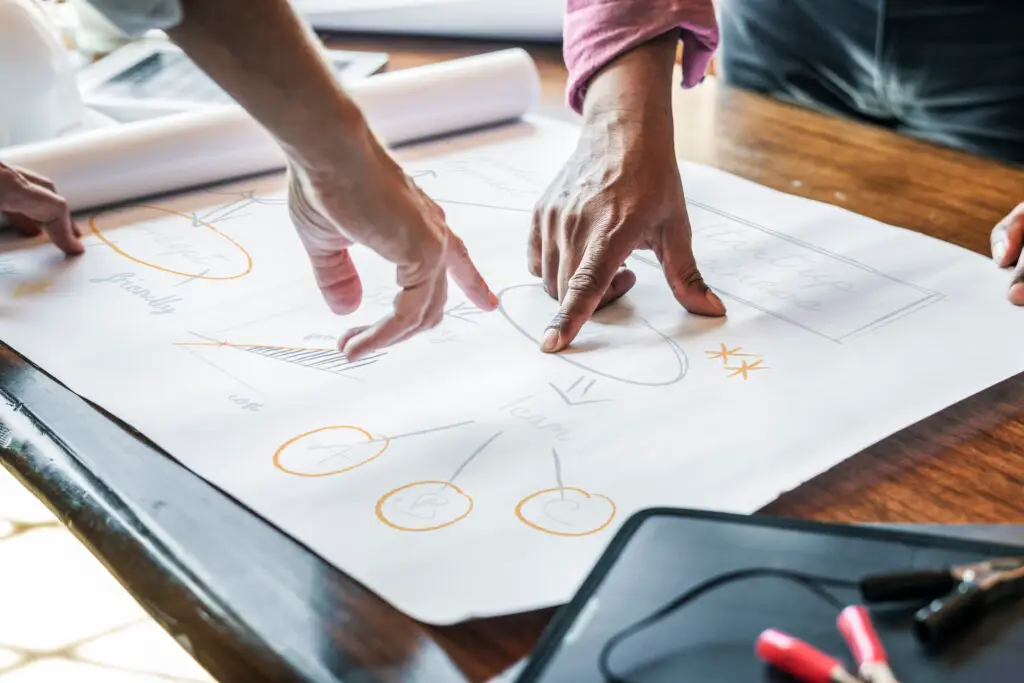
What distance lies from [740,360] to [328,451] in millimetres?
230

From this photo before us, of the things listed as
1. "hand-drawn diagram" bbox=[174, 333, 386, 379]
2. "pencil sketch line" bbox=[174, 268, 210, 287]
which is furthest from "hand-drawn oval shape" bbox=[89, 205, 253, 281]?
"hand-drawn diagram" bbox=[174, 333, 386, 379]

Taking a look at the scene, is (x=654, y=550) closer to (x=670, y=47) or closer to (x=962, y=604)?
(x=962, y=604)

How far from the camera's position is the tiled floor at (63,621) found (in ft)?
4.51

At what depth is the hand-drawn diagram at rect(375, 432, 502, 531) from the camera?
1.47 ft

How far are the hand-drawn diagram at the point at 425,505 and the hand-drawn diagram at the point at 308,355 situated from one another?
0.12 m

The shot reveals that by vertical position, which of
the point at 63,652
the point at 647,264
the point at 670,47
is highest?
the point at 670,47

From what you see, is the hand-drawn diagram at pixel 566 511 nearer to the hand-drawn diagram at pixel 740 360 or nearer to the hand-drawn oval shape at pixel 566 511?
the hand-drawn oval shape at pixel 566 511

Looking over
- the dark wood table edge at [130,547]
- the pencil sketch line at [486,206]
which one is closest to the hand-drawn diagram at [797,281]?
the pencil sketch line at [486,206]

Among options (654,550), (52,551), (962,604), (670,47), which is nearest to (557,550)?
(654,550)

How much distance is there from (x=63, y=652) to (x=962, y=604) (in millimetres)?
1325

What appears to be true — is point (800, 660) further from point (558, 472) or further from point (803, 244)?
point (803, 244)

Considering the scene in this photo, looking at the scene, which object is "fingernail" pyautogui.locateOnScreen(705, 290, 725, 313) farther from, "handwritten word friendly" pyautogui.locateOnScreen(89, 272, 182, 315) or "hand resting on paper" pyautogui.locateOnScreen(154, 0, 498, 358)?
"handwritten word friendly" pyautogui.locateOnScreen(89, 272, 182, 315)

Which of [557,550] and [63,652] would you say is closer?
[557,550]

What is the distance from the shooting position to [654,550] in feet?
1.32
